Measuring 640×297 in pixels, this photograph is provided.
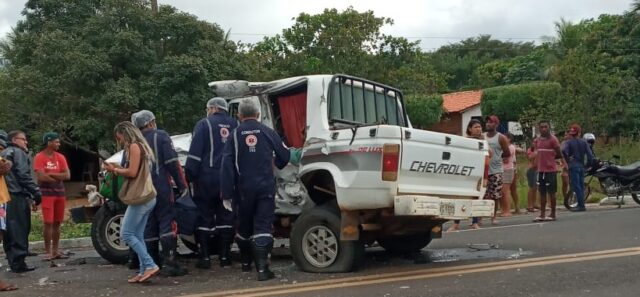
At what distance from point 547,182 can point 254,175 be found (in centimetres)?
634

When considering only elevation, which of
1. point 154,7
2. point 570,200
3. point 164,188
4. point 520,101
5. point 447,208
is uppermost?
point 154,7

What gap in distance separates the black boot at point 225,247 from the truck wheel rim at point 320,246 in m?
1.07

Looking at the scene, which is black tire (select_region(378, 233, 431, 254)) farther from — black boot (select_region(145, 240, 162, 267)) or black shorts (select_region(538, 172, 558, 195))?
black shorts (select_region(538, 172, 558, 195))

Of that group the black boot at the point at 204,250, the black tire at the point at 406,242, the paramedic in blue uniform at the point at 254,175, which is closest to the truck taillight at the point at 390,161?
the paramedic in blue uniform at the point at 254,175

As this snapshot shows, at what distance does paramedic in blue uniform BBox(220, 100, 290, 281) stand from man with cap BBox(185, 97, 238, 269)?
0.48m

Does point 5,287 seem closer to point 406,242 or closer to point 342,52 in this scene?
point 406,242

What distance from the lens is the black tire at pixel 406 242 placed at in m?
8.50

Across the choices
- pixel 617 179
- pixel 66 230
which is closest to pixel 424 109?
pixel 617 179

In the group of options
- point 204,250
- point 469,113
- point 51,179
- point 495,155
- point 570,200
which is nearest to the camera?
point 204,250

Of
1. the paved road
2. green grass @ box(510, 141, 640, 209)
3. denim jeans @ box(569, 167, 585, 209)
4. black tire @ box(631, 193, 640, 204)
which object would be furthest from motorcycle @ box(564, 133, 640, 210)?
the paved road

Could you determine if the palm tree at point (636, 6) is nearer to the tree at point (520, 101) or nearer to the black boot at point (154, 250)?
the tree at point (520, 101)

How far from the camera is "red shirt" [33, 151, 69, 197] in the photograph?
9195 millimetres

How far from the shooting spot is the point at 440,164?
7.41m

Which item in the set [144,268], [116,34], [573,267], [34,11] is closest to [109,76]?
[116,34]
